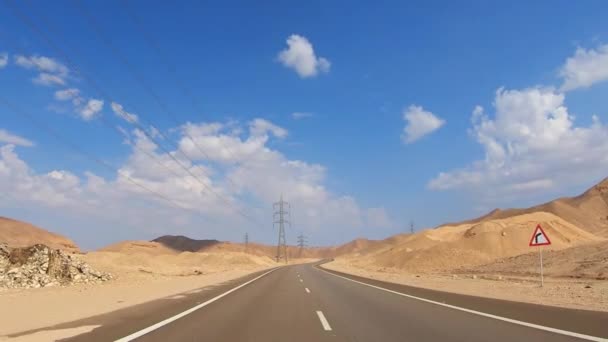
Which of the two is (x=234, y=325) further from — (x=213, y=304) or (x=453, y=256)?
(x=453, y=256)

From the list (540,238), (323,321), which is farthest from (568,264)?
(323,321)

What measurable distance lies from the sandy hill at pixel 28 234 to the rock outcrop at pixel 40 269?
64.7m

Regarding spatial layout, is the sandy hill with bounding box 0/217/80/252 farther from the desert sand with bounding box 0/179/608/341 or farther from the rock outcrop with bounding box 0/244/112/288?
the rock outcrop with bounding box 0/244/112/288

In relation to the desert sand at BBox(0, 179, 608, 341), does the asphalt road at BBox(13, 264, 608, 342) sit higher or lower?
lower

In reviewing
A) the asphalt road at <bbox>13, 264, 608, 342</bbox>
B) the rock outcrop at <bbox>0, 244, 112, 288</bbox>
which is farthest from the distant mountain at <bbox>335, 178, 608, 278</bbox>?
the rock outcrop at <bbox>0, 244, 112, 288</bbox>

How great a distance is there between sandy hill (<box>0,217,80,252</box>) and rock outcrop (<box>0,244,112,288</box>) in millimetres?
64695

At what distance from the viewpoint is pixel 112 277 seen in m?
34.6

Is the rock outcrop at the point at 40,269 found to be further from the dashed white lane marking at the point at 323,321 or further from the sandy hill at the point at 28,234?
the sandy hill at the point at 28,234

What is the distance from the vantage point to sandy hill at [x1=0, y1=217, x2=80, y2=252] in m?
91.9

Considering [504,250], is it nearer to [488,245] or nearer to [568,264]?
[488,245]

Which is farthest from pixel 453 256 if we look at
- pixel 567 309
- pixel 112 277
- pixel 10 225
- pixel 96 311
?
pixel 10 225

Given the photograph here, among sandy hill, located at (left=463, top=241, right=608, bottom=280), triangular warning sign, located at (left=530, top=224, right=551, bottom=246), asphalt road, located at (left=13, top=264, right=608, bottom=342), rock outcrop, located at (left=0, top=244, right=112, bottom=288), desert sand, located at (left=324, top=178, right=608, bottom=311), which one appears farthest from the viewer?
sandy hill, located at (left=463, top=241, right=608, bottom=280)

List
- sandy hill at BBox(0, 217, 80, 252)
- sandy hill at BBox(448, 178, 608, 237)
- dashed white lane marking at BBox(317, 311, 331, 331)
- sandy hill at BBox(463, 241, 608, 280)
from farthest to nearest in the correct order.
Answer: sandy hill at BBox(448, 178, 608, 237) < sandy hill at BBox(0, 217, 80, 252) < sandy hill at BBox(463, 241, 608, 280) < dashed white lane marking at BBox(317, 311, 331, 331)

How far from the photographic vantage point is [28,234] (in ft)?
319
